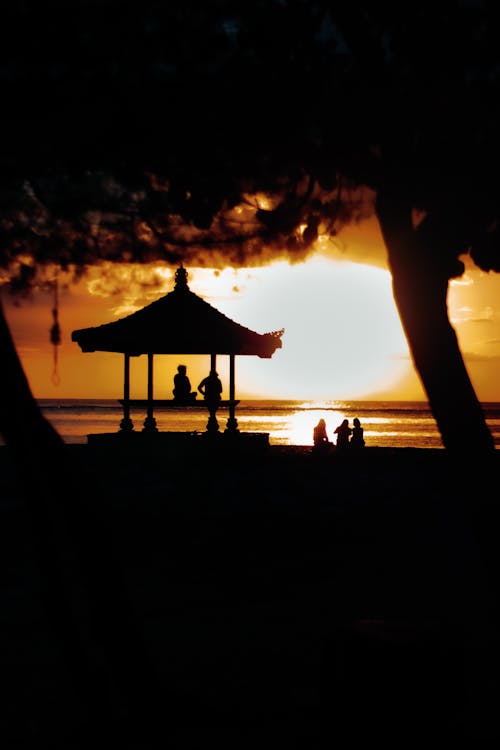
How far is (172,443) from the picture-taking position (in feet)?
74.9

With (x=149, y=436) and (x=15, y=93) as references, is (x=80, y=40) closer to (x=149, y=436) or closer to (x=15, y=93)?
(x=15, y=93)

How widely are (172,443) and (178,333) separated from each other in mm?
2684

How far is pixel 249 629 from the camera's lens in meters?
7.86

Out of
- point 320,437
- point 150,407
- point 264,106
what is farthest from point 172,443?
point 264,106

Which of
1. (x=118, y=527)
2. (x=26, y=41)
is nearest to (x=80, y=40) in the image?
(x=26, y=41)

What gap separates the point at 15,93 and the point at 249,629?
4.17 m

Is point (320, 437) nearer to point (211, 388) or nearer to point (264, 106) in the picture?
point (211, 388)

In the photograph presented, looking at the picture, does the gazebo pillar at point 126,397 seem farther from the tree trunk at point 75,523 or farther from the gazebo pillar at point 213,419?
the tree trunk at point 75,523

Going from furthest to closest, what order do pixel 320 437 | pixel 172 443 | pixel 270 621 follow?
1. pixel 320 437
2. pixel 172 443
3. pixel 270 621

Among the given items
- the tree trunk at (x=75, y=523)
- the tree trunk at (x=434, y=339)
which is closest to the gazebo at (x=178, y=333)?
the tree trunk at (x=434, y=339)

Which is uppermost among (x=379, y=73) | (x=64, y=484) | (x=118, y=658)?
(x=379, y=73)

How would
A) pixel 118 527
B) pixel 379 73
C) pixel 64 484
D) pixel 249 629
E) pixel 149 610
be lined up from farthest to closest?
pixel 118 527 → pixel 149 610 → pixel 249 629 → pixel 379 73 → pixel 64 484

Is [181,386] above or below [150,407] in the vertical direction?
above

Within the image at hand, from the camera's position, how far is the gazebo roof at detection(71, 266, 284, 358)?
2159cm
